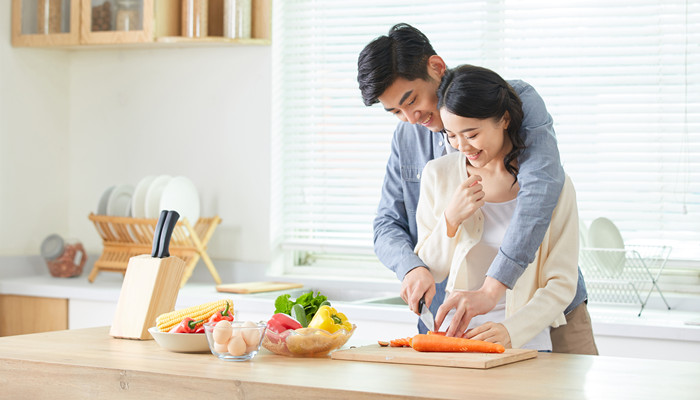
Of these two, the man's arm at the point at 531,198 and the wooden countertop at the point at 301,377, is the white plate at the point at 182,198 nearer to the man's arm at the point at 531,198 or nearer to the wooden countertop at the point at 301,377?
the wooden countertop at the point at 301,377

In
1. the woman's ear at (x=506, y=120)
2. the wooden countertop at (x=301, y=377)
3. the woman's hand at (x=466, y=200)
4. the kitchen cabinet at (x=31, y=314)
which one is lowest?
the kitchen cabinet at (x=31, y=314)

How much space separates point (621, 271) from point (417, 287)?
4.21 feet

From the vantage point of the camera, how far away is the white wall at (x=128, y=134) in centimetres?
361

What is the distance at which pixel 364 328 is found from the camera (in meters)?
2.84

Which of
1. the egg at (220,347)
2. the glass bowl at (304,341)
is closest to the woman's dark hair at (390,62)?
the glass bowl at (304,341)

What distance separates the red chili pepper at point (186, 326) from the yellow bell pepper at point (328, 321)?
0.23 metres

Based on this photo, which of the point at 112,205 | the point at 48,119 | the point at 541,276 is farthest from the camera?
the point at 48,119

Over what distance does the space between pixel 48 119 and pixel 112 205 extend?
1.87 feet

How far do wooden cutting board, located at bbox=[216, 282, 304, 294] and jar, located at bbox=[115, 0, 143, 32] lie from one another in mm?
1096

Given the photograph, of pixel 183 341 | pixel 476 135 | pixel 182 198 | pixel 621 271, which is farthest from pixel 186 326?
pixel 182 198

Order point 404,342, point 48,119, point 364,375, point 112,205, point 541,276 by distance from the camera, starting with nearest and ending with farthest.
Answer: point 364,375 → point 404,342 → point 541,276 → point 112,205 → point 48,119

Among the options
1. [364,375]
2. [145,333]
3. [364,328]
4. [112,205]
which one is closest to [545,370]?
[364,375]

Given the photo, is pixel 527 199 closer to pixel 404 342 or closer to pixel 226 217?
pixel 404 342

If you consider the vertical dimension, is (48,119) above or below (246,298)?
above
